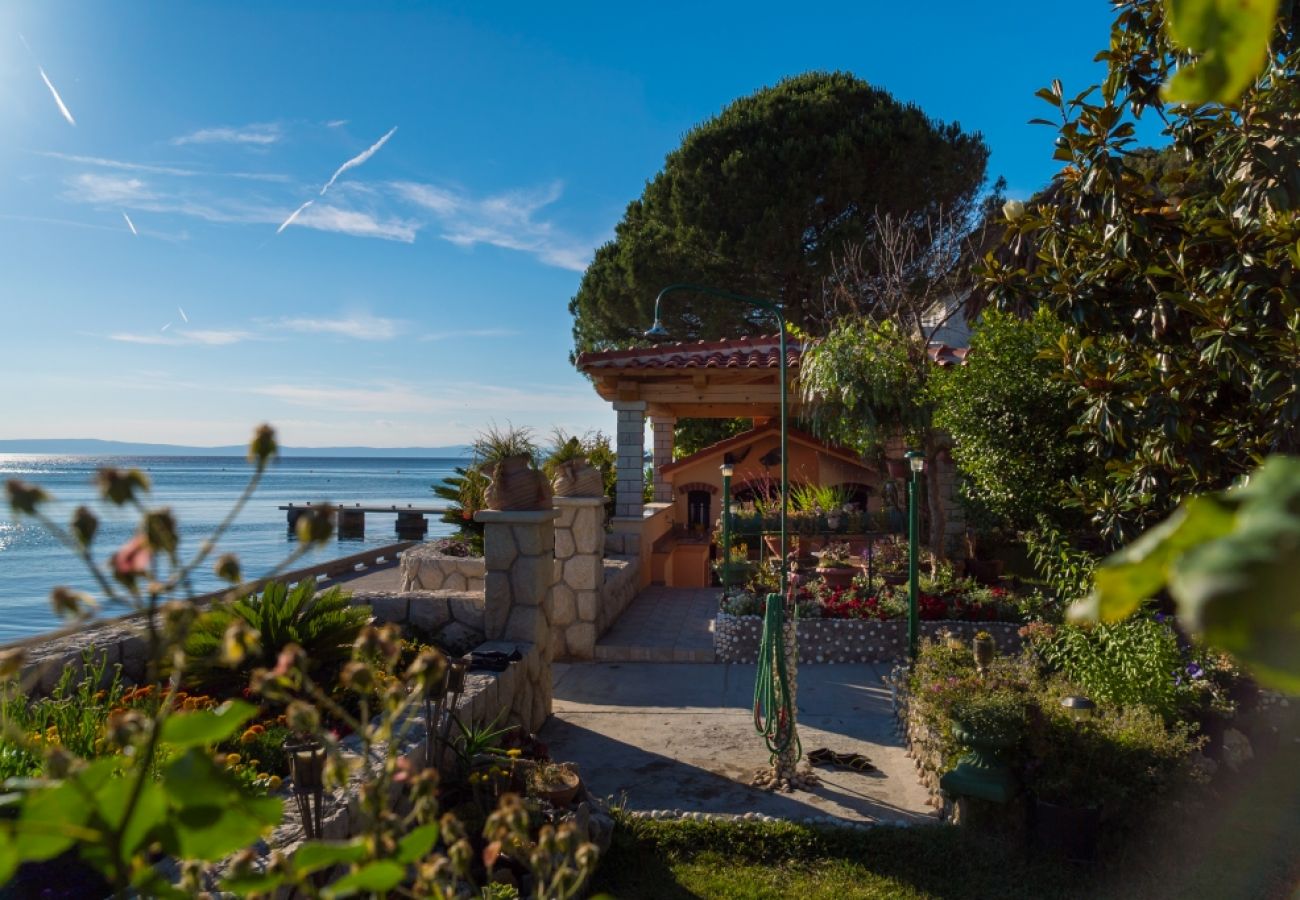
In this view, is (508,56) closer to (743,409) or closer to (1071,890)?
(743,409)

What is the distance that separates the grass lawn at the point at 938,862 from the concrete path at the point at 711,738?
1.54 ft

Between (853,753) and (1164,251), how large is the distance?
413 cm

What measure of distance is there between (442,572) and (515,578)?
325 cm

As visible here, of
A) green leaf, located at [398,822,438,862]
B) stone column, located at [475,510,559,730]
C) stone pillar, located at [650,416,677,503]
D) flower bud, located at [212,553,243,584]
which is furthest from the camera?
stone pillar, located at [650,416,677,503]

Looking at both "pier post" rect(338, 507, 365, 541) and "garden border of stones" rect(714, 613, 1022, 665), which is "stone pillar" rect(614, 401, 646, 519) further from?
"pier post" rect(338, 507, 365, 541)

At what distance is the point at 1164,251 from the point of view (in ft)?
20.2

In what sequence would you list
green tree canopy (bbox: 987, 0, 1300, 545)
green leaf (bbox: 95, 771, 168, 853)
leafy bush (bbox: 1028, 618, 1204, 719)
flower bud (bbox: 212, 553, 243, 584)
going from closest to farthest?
green leaf (bbox: 95, 771, 168, 853) < flower bud (bbox: 212, 553, 243, 584) < green tree canopy (bbox: 987, 0, 1300, 545) < leafy bush (bbox: 1028, 618, 1204, 719)

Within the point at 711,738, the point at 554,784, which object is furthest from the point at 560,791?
the point at 711,738

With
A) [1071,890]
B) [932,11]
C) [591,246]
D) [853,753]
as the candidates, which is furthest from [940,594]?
[591,246]

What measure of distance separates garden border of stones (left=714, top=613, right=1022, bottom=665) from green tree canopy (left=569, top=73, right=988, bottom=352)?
13.2 meters

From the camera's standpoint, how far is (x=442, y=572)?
1016 cm

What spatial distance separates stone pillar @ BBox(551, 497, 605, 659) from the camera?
371 inches

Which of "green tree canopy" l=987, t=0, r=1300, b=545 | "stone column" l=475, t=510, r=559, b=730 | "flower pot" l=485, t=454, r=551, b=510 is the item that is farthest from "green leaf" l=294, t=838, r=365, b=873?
"flower pot" l=485, t=454, r=551, b=510

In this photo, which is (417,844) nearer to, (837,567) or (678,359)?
(837,567)
